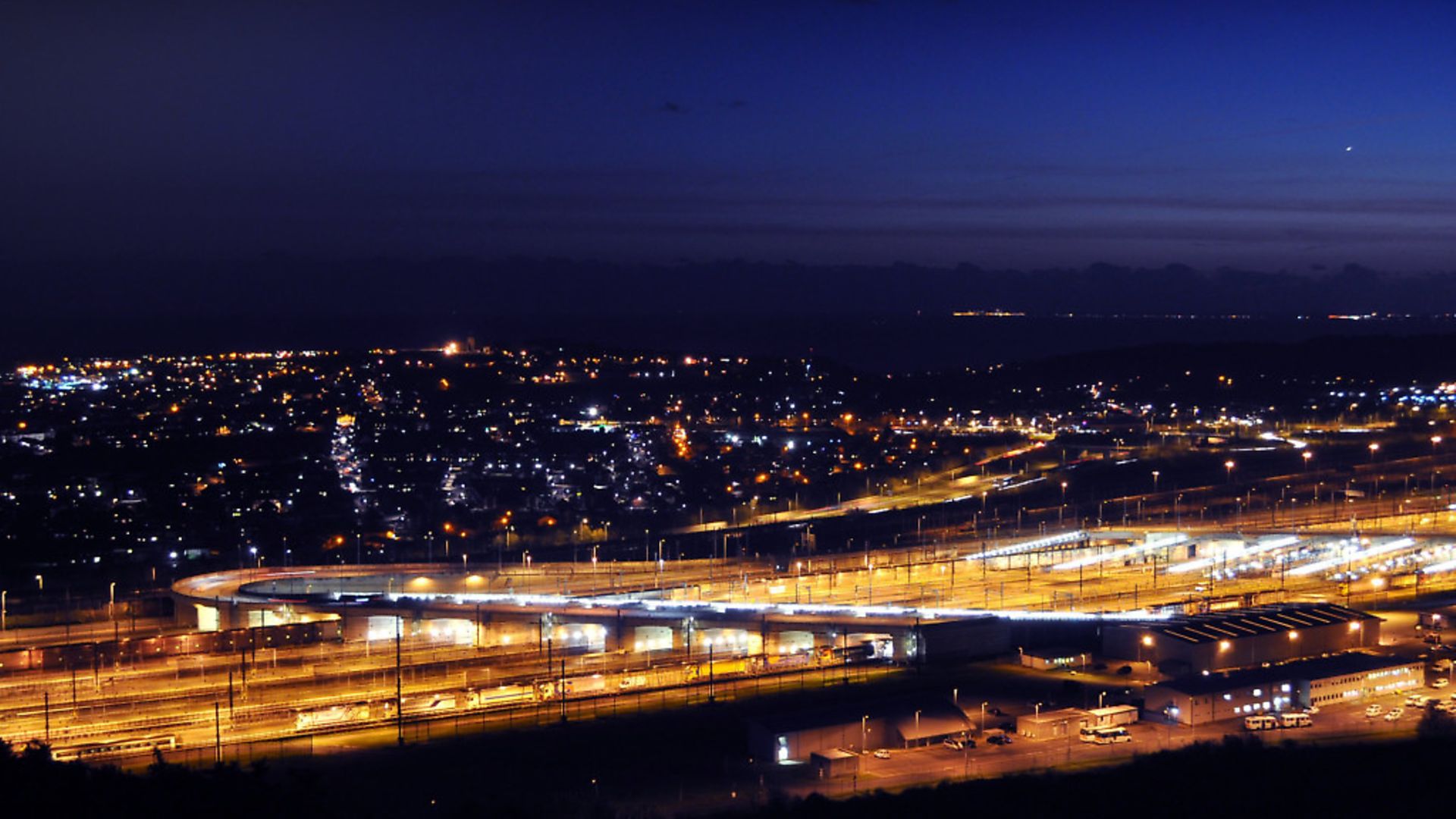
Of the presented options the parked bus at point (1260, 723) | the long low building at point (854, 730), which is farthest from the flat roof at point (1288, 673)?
the long low building at point (854, 730)

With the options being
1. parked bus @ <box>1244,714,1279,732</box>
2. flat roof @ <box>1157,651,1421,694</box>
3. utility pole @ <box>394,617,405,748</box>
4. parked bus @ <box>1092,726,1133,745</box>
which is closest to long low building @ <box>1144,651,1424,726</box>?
flat roof @ <box>1157,651,1421,694</box>

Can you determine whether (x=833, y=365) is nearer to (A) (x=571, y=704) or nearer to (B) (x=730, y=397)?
(B) (x=730, y=397)

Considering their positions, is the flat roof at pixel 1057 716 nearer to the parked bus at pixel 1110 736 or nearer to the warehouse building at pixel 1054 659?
the parked bus at pixel 1110 736

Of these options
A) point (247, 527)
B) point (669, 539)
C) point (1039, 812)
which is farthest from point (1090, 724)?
point (247, 527)

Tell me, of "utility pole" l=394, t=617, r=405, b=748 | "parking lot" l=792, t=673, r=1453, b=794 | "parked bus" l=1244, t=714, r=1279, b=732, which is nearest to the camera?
"parking lot" l=792, t=673, r=1453, b=794

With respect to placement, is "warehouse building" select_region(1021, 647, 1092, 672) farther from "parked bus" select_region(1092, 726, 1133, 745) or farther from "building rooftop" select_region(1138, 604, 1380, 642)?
"parked bus" select_region(1092, 726, 1133, 745)

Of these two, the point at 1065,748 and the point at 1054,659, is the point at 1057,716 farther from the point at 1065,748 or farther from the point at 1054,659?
the point at 1054,659

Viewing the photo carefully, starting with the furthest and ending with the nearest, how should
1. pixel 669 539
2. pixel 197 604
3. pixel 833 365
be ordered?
pixel 833 365 < pixel 669 539 < pixel 197 604
